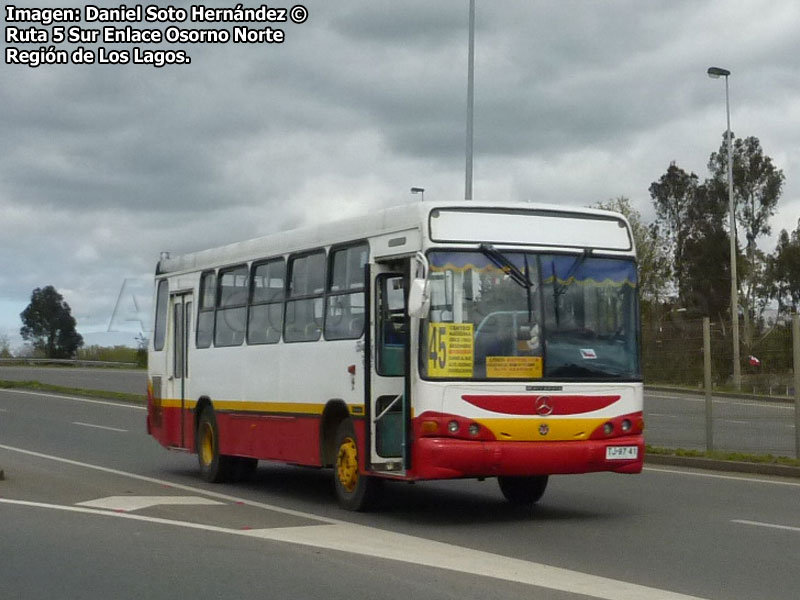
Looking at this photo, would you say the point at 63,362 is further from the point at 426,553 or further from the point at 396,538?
→ the point at 426,553

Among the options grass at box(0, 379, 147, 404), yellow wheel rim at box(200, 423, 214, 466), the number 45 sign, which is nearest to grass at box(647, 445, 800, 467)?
yellow wheel rim at box(200, 423, 214, 466)

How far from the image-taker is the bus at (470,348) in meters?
12.4

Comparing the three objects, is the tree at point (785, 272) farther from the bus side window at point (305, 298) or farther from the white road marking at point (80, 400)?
the bus side window at point (305, 298)

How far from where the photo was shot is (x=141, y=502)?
1411 centimetres

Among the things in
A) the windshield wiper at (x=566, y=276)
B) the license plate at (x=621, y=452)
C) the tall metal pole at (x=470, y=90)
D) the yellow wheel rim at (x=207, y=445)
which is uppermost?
the tall metal pole at (x=470, y=90)

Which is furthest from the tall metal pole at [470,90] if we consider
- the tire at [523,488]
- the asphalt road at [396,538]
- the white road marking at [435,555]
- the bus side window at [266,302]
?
the white road marking at [435,555]

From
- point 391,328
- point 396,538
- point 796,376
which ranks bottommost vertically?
point 396,538

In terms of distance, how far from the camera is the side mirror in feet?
39.4

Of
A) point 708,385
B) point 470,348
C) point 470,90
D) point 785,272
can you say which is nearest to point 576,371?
point 470,348

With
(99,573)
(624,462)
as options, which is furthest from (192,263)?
(99,573)

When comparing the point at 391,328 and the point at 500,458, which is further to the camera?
the point at 391,328

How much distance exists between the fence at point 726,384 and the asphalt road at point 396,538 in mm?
2325

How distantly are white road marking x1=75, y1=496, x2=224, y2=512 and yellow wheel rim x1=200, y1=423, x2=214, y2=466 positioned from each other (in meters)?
2.59

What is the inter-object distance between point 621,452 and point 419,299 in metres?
2.55
